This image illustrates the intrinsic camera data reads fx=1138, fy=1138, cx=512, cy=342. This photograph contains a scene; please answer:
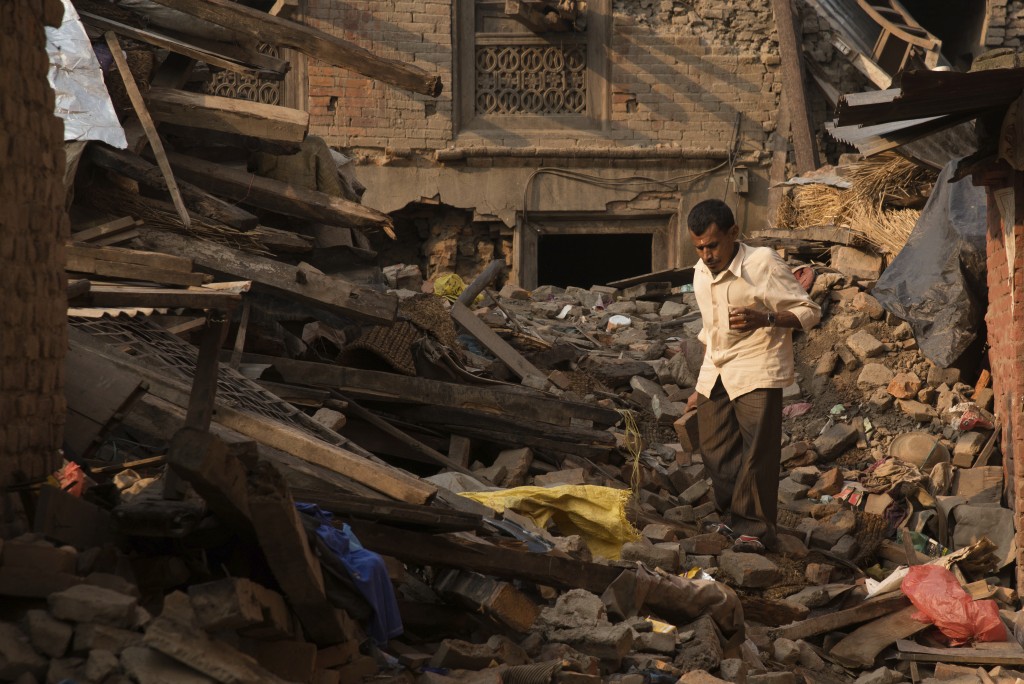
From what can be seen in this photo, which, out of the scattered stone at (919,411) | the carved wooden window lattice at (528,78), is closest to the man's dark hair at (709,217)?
the scattered stone at (919,411)

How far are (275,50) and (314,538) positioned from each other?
36.7 feet

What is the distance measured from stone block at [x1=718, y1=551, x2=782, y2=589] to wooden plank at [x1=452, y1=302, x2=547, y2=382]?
2669 mm

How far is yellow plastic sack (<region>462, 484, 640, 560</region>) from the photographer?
18.5 feet

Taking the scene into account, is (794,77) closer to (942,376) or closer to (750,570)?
(942,376)

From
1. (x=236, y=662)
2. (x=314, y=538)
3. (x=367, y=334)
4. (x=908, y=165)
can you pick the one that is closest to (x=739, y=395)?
(x=367, y=334)

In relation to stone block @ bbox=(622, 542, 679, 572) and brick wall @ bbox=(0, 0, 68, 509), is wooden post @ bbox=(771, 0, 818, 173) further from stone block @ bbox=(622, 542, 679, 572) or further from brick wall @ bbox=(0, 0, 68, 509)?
brick wall @ bbox=(0, 0, 68, 509)

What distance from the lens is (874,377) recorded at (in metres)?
8.67

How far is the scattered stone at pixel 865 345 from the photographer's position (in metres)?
8.84

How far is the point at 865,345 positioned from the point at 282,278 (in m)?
4.67

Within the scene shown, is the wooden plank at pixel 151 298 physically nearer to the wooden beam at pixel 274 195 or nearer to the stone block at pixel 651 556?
the stone block at pixel 651 556

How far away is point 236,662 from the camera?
9.66 feet

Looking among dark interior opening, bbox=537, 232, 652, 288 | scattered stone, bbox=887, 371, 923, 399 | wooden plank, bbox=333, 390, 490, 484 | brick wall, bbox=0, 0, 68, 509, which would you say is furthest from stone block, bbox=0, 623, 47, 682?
dark interior opening, bbox=537, 232, 652, 288

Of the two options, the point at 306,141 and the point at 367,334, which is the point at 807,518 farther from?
the point at 306,141

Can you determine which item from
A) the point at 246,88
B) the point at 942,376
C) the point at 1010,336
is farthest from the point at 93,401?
the point at 246,88
